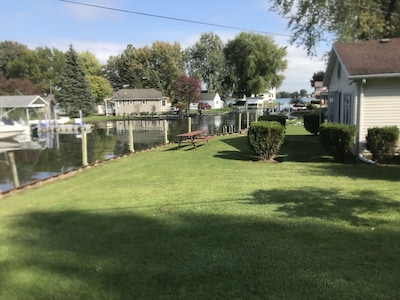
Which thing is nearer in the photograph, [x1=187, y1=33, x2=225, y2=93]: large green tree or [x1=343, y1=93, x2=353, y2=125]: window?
[x1=343, y1=93, x2=353, y2=125]: window

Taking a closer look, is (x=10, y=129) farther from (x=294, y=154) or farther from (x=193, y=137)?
(x=294, y=154)

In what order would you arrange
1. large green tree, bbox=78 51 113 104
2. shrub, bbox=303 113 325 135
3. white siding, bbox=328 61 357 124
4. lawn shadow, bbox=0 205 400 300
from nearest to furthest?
lawn shadow, bbox=0 205 400 300, white siding, bbox=328 61 357 124, shrub, bbox=303 113 325 135, large green tree, bbox=78 51 113 104

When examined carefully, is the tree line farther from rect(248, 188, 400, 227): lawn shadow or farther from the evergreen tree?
rect(248, 188, 400, 227): lawn shadow

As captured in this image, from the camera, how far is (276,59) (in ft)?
278

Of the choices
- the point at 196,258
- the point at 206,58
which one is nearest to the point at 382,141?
the point at 196,258

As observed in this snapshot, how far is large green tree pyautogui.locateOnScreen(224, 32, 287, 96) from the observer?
278 ft

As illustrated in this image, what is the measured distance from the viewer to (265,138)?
1273 centimetres

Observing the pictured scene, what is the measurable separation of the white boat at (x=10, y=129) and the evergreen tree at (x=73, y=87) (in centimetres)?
2637

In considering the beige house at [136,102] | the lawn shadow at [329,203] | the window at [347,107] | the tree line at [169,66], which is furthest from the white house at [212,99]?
the lawn shadow at [329,203]

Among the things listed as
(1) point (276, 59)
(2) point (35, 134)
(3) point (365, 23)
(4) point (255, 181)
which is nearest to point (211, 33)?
(1) point (276, 59)

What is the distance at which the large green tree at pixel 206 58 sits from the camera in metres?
93.9

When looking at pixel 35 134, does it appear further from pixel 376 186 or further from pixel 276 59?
pixel 276 59

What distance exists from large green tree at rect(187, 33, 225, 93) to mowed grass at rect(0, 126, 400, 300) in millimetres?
86949

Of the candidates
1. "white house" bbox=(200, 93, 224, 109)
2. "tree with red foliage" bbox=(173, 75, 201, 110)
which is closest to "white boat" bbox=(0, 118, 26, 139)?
"tree with red foliage" bbox=(173, 75, 201, 110)
